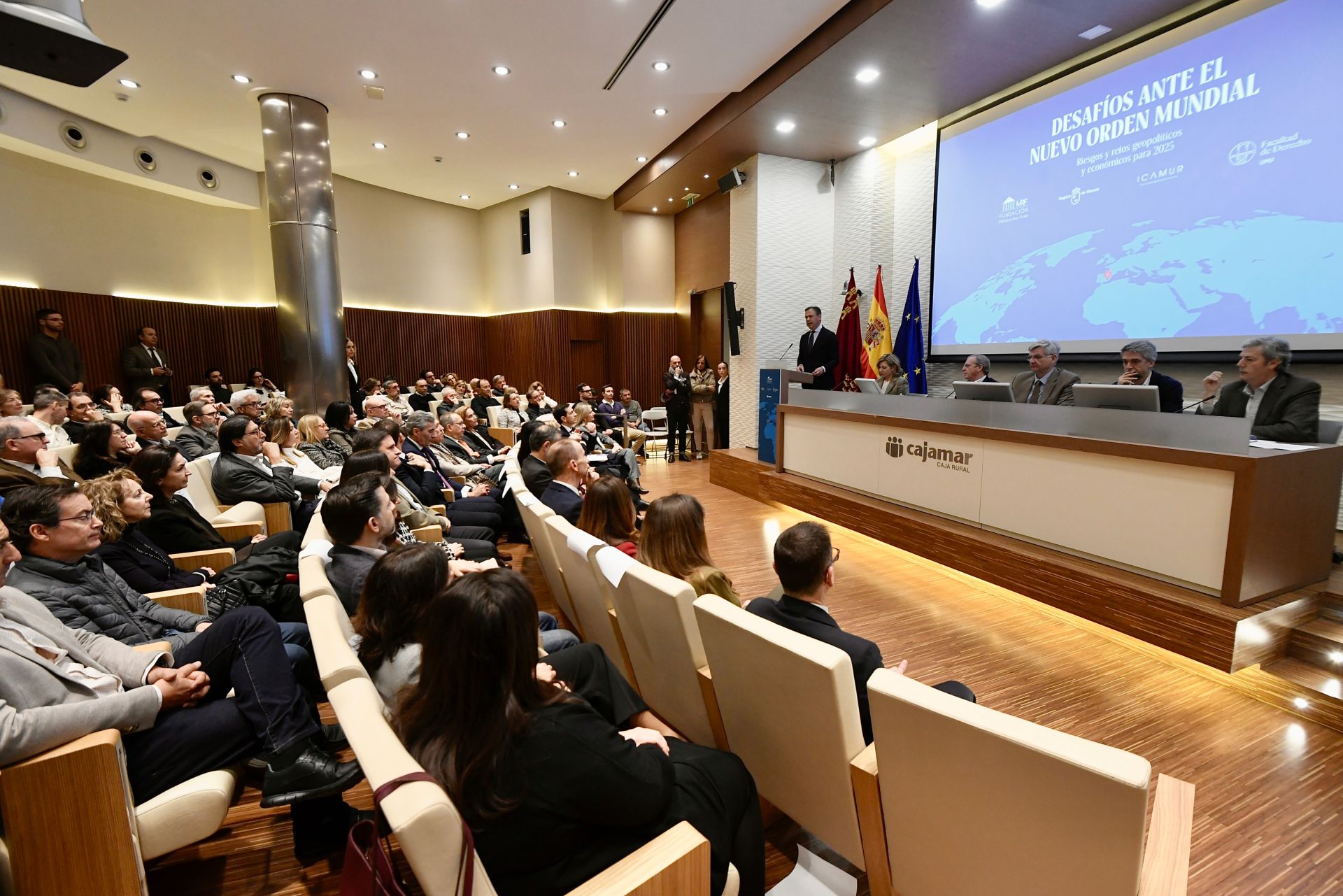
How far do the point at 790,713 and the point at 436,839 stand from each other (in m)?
0.83

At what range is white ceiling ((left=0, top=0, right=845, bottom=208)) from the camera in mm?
5227

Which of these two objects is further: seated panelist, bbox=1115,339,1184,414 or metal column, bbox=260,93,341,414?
metal column, bbox=260,93,341,414

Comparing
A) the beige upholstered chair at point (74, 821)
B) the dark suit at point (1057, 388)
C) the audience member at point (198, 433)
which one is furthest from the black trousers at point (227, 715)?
the dark suit at point (1057, 388)

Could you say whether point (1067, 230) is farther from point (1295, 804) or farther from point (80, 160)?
point (80, 160)

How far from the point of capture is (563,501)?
3.45m

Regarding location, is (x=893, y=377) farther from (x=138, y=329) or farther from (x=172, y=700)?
(x=138, y=329)

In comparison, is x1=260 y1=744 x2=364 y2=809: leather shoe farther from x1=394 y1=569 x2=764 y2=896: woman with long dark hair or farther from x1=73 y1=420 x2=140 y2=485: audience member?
x1=73 y1=420 x2=140 y2=485: audience member

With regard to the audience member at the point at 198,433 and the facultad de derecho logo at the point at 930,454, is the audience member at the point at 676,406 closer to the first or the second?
the facultad de derecho logo at the point at 930,454

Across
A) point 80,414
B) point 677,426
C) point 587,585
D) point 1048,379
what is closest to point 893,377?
point 1048,379

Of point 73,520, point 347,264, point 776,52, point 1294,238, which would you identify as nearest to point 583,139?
point 776,52

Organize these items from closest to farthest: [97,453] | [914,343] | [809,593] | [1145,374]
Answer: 1. [809,593]
2. [97,453]
3. [1145,374]
4. [914,343]

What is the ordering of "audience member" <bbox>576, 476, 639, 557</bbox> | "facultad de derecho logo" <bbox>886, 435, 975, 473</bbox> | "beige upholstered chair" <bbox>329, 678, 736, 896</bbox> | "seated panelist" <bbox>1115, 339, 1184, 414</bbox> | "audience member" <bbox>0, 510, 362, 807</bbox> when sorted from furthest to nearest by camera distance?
"facultad de derecho logo" <bbox>886, 435, 975, 473</bbox> → "seated panelist" <bbox>1115, 339, 1184, 414</bbox> → "audience member" <bbox>576, 476, 639, 557</bbox> → "audience member" <bbox>0, 510, 362, 807</bbox> → "beige upholstered chair" <bbox>329, 678, 736, 896</bbox>

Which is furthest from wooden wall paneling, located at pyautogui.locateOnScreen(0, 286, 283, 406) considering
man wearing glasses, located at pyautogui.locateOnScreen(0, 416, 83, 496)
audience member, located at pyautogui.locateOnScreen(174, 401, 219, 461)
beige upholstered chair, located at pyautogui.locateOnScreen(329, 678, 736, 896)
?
beige upholstered chair, located at pyautogui.locateOnScreen(329, 678, 736, 896)

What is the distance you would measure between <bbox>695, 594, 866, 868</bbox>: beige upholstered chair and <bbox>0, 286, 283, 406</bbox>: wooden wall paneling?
947 centimetres
